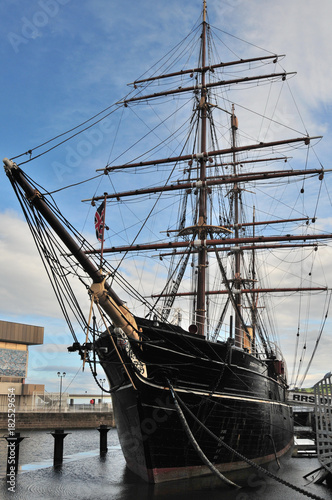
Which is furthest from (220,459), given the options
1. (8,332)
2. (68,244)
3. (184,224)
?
(8,332)

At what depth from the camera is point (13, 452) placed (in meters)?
15.2

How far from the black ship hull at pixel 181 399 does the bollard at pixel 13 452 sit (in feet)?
10.4

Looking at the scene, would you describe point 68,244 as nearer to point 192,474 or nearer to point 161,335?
point 161,335

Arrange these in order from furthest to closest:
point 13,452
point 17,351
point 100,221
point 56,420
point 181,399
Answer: point 17,351 → point 56,420 → point 13,452 → point 100,221 → point 181,399

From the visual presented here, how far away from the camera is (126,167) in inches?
924

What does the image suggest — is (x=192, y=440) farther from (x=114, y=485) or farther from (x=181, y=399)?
(x=114, y=485)

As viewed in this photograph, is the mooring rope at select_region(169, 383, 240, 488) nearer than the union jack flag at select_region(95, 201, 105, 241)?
Yes

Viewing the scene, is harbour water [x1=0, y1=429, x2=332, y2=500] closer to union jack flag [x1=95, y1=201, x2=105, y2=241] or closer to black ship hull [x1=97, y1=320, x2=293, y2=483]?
black ship hull [x1=97, y1=320, x2=293, y2=483]

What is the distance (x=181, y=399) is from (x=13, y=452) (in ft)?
19.5

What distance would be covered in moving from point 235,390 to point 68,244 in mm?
7256

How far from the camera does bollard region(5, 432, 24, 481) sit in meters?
14.5

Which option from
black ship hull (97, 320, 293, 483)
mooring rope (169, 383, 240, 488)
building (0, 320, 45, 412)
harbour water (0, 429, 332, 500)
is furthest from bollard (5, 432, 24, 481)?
building (0, 320, 45, 412)

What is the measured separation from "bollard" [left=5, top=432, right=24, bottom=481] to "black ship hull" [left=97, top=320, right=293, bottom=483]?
3.16 metres

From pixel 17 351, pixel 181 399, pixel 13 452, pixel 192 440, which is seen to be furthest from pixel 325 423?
pixel 17 351
